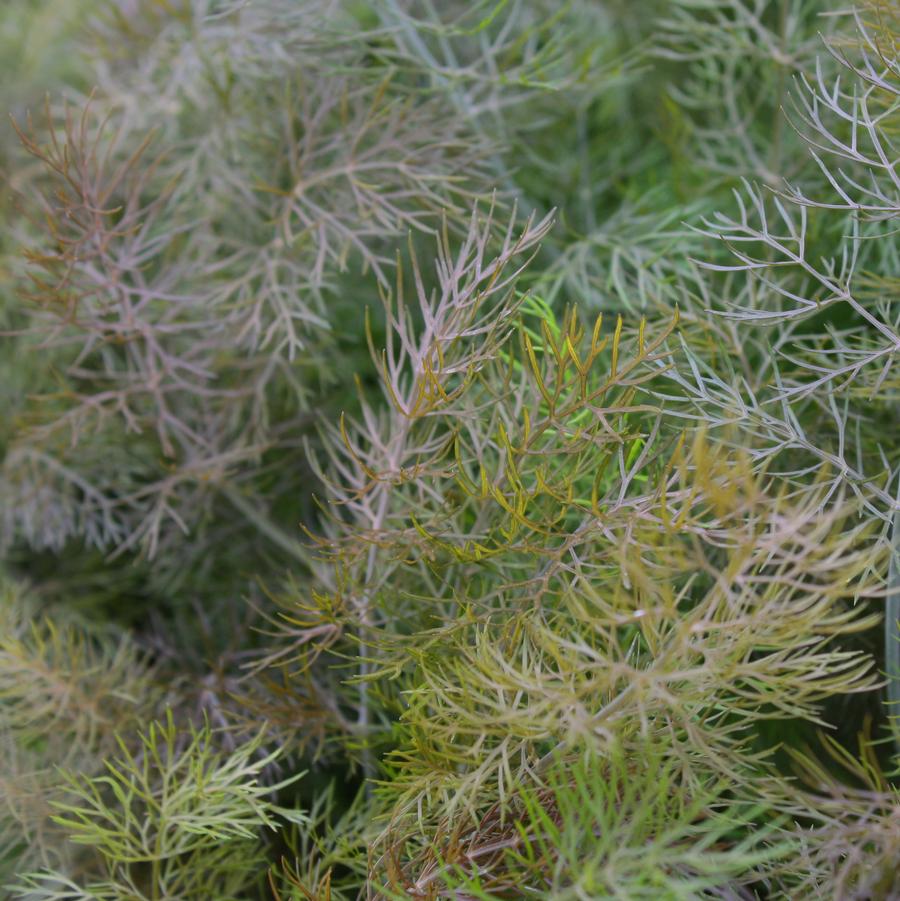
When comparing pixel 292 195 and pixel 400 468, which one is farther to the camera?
pixel 292 195

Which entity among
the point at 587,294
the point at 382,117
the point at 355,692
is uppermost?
the point at 382,117

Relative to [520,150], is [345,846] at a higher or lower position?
lower

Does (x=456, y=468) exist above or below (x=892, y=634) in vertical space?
above

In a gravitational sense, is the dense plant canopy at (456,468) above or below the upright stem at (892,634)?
above

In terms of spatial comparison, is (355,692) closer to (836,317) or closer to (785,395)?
(785,395)

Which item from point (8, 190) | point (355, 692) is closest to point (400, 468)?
point (355, 692)

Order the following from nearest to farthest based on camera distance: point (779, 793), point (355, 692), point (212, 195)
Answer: point (779, 793) < point (355, 692) < point (212, 195)

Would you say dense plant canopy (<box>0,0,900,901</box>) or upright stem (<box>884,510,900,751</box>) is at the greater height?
dense plant canopy (<box>0,0,900,901</box>)

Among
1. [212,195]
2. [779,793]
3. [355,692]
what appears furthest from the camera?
[212,195]
